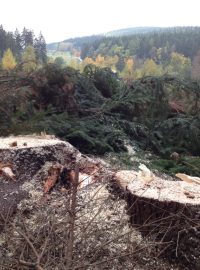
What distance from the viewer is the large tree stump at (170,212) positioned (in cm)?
284

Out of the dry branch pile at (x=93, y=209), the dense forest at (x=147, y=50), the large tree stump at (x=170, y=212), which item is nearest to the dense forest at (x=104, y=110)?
the dry branch pile at (x=93, y=209)

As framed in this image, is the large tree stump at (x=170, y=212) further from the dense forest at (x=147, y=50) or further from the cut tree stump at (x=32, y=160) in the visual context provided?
the dense forest at (x=147, y=50)

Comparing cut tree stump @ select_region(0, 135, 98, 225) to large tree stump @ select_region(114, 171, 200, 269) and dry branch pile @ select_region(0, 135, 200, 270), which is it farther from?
large tree stump @ select_region(114, 171, 200, 269)

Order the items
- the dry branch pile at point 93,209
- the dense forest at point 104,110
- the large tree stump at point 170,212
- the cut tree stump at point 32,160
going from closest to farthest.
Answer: the dry branch pile at point 93,209
the large tree stump at point 170,212
the cut tree stump at point 32,160
the dense forest at point 104,110

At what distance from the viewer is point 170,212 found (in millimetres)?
2965

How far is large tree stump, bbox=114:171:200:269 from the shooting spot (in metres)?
2.84

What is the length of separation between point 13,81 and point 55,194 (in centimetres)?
314

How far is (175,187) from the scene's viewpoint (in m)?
3.29

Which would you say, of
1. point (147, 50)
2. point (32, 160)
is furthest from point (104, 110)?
point (147, 50)

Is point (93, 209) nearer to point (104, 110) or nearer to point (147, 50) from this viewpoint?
point (104, 110)

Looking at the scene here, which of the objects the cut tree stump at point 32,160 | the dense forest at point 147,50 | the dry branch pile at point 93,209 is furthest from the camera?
the dense forest at point 147,50

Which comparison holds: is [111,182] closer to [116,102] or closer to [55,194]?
[55,194]

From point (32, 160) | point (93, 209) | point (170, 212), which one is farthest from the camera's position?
point (32, 160)

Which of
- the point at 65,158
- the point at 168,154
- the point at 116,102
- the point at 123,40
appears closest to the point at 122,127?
the point at 116,102
